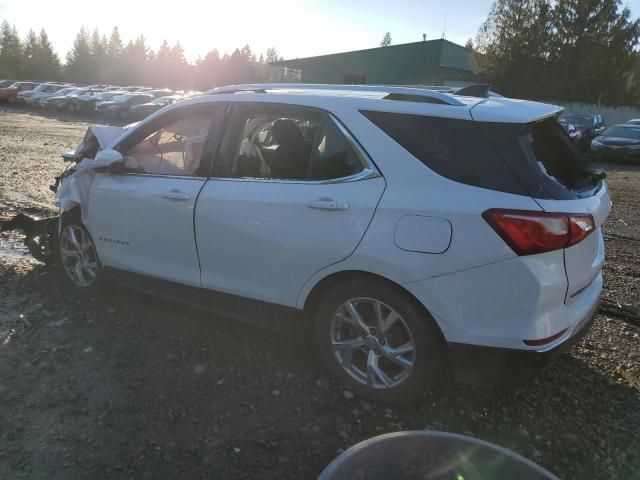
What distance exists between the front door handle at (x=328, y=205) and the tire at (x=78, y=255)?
7.24 ft

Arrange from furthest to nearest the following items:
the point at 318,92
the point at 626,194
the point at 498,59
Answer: the point at 498,59
the point at 626,194
the point at 318,92

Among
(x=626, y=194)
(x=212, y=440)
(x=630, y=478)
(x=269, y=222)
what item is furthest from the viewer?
(x=626, y=194)

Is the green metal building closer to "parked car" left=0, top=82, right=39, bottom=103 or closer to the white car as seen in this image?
"parked car" left=0, top=82, right=39, bottom=103

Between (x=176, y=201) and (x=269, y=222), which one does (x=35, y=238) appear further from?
(x=269, y=222)

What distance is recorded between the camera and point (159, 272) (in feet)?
12.4

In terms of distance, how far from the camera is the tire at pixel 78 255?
4.36m

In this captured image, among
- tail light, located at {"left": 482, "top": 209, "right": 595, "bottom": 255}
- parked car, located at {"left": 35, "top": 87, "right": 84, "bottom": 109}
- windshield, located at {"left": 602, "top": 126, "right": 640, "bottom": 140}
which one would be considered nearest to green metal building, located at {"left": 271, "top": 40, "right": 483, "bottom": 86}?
parked car, located at {"left": 35, "top": 87, "right": 84, "bottom": 109}

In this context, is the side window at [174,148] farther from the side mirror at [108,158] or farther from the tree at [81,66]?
the tree at [81,66]

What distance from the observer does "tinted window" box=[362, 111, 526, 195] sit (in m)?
2.58

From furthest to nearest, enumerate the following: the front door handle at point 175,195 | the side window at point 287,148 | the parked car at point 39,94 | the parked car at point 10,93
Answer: the parked car at point 10,93 < the parked car at point 39,94 < the front door handle at point 175,195 < the side window at point 287,148

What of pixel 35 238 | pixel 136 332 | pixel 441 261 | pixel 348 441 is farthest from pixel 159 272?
pixel 35 238

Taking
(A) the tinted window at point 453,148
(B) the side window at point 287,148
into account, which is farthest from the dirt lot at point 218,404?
(A) the tinted window at point 453,148

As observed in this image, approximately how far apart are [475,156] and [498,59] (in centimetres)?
4058

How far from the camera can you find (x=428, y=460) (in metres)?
1.52
